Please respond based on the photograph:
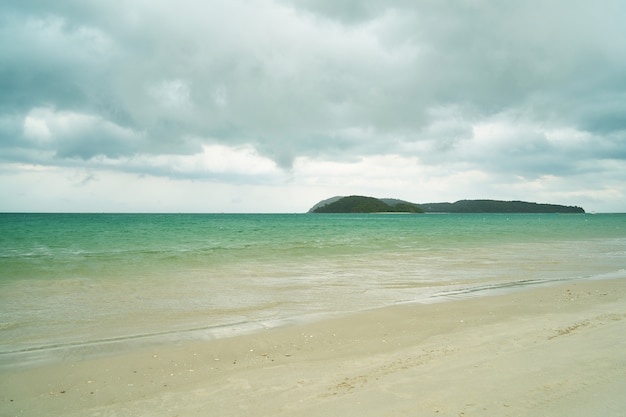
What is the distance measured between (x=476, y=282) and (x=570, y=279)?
3963 mm

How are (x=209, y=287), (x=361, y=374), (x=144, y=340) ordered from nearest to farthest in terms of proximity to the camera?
1. (x=361, y=374)
2. (x=144, y=340)
3. (x=209, y=287)

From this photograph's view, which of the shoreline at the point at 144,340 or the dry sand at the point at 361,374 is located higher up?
the dry sand at the point at 361,374

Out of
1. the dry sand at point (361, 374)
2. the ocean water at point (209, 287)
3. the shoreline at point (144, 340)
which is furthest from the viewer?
the ocean water at point (209, 287)

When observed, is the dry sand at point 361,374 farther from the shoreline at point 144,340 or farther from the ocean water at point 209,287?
the ocean water at point 209,287

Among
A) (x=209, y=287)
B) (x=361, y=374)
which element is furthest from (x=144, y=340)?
(x=209, y=287)

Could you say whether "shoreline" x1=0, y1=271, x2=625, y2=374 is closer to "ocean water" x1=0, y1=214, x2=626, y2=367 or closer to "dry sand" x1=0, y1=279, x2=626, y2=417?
"ocean water" x1=0, y1=214, x2=626, y2=367

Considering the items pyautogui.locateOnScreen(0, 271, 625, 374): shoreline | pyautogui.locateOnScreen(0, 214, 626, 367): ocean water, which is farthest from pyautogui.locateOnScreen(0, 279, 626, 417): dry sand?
pyautogui.locateOnScreen(0, 214, 626, 367): ocean water

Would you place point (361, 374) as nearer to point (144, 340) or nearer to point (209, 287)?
point (144, 340)

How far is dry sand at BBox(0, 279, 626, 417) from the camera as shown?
5.12 meters

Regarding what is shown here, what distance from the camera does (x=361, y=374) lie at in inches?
245

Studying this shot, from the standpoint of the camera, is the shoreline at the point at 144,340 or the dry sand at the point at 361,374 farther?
the shoreline at the point at 144,340

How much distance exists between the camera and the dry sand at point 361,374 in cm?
512

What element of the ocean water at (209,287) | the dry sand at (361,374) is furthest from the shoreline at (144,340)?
the dry sand at (361,374)

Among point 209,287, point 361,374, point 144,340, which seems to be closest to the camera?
point 361,374
